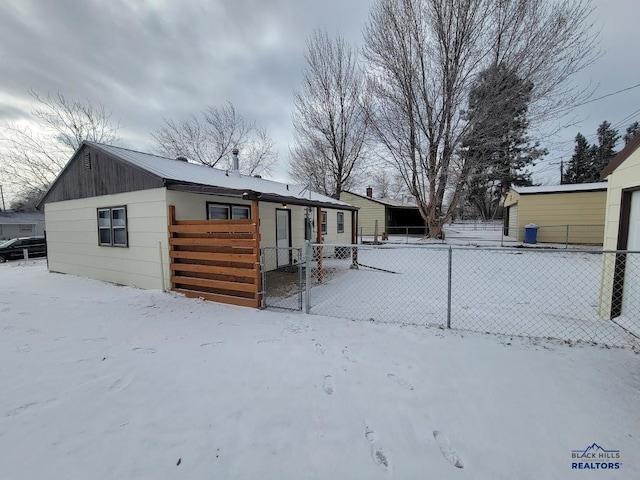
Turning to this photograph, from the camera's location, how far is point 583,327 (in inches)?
165

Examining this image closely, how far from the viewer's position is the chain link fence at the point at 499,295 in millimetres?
4043

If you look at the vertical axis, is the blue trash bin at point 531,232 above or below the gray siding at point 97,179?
below

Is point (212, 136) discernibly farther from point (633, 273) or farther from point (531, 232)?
point (633, 273)

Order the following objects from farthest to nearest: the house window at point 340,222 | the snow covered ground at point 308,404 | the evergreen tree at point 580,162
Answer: the evergreen tree at point 580,162 → the house window at point 340,222 → the snow covered ground at point 308,404

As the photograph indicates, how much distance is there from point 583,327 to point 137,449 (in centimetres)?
579

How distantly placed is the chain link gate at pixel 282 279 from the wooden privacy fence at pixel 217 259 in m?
0.31

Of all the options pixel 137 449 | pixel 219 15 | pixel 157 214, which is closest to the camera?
pixel 137 449

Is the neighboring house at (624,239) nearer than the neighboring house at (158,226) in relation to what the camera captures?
Yes

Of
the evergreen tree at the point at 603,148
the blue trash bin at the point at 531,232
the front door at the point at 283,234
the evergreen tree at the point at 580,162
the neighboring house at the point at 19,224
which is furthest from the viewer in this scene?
the evergreen tree at the point at 580,162

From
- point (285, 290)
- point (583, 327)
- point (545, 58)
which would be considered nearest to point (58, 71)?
point (285, 290)

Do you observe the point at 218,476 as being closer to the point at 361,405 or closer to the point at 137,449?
the point at 137,449

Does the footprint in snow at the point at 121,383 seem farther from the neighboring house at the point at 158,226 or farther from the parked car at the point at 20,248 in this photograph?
the parked car at the point at 20,248

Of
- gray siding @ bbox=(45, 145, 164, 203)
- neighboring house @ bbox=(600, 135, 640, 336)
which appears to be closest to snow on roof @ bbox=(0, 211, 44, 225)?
gray siding @ bbox=(45, 145, 164, 203)

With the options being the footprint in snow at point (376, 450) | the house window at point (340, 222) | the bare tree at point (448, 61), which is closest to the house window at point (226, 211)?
the footprint in snow at point (376, 450)
